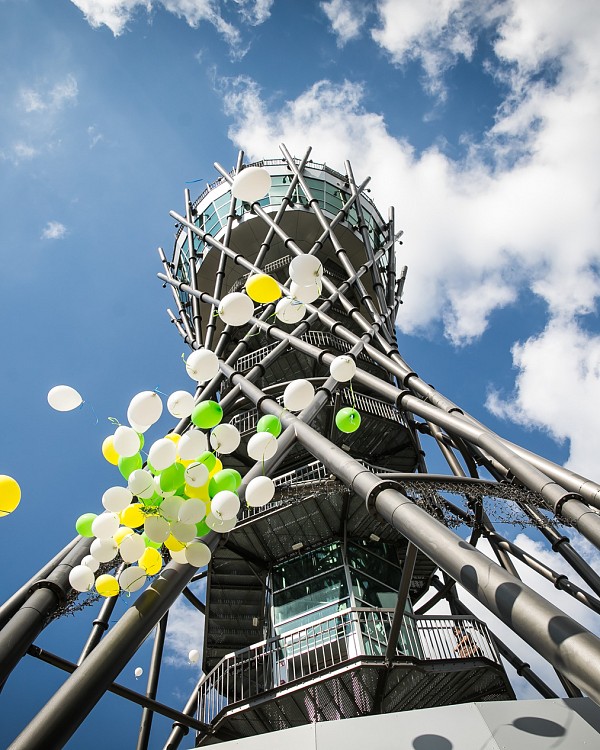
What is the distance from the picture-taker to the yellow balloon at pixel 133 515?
5715 mm

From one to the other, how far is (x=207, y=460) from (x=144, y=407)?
0.89 metres

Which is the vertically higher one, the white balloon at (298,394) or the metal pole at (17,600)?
the white balloon at (298,394)

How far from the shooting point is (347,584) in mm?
10508

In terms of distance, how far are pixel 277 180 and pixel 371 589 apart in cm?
1580

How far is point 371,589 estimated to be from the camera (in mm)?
10727

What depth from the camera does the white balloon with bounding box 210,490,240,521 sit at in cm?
525

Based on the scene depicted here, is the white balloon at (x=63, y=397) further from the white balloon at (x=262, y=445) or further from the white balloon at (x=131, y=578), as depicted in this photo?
the white balloon at (x=262, y=445)

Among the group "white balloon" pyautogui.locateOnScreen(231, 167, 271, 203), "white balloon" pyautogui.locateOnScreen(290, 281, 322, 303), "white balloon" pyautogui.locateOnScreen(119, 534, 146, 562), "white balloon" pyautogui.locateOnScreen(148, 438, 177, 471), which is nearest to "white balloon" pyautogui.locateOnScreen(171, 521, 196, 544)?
"white balloon" pyautogui.locateOnScreen(119, 534, 146, 562)

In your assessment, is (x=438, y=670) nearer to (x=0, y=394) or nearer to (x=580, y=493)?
(x=580, y=493)

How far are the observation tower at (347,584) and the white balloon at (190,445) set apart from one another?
2.34 ft

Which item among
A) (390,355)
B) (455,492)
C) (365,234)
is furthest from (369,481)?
(365,234)

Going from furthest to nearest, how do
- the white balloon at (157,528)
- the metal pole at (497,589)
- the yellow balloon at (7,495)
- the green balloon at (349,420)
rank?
1. the green balloon at (349,420)
2. the white balloon at (157,528)
3. the yellow balloon at (7,495)
4. the metal pole at (497,589)

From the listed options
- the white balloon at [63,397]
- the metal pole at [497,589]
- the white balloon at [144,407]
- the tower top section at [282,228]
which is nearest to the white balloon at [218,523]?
the white balloon at [144,407]

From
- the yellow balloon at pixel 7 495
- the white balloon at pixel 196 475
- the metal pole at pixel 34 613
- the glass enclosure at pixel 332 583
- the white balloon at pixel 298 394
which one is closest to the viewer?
the yellow balloon at pixel 7 495
